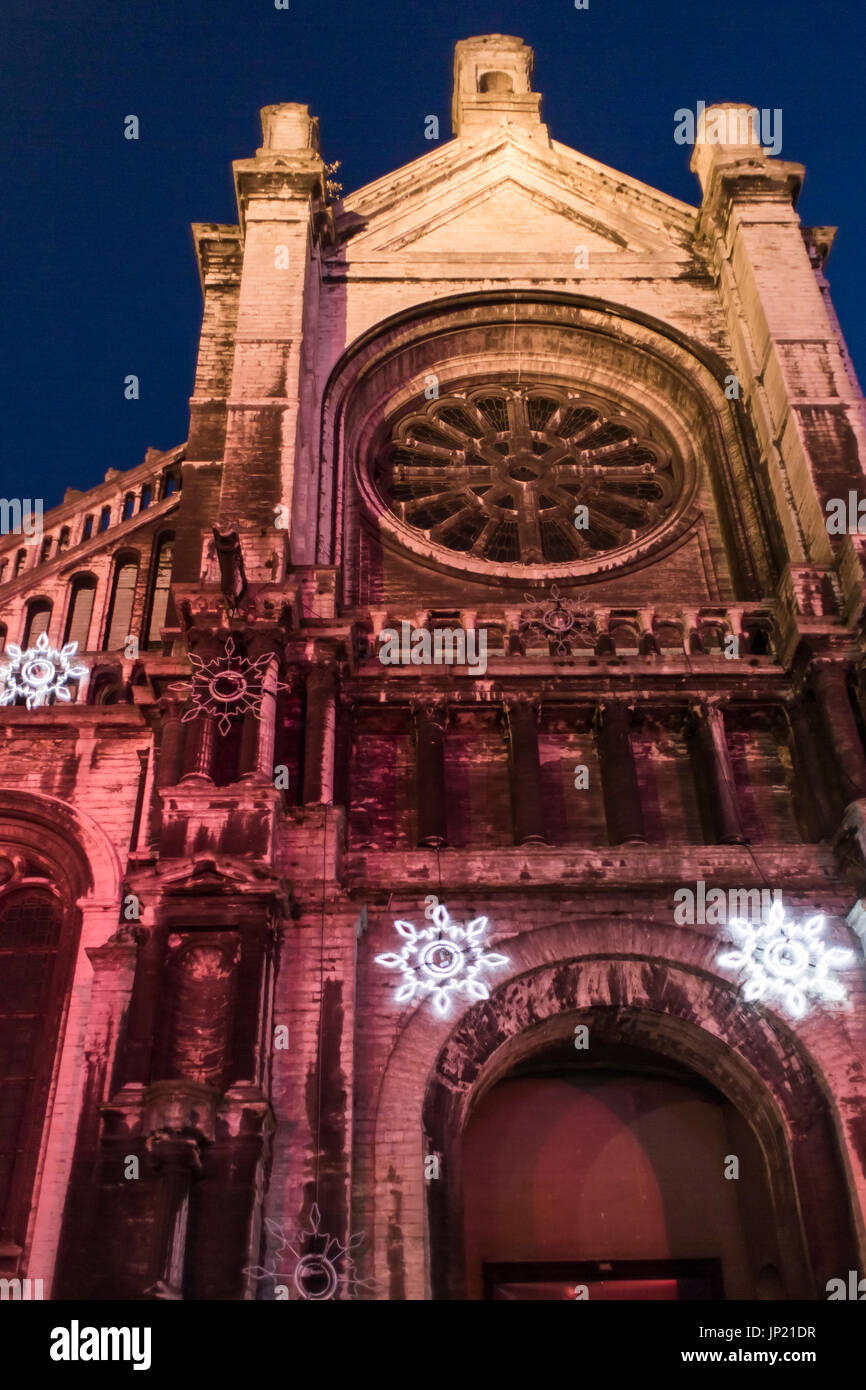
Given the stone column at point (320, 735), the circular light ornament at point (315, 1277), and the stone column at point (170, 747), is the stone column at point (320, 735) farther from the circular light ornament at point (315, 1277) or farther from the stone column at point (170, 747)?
the circular light ornament at point (315, 1277)

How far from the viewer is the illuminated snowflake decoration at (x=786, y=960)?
45.1ft

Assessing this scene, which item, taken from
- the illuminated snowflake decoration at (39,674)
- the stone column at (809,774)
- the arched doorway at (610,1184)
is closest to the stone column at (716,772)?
the stone column at (809,774)

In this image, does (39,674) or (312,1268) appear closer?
(312,1268)

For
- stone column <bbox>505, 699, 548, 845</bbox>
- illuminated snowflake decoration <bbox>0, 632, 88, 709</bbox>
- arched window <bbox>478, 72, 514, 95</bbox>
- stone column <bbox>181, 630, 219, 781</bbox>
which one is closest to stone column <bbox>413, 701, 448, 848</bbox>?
stone column <bbox>505, 699, 548, 845</bbox>

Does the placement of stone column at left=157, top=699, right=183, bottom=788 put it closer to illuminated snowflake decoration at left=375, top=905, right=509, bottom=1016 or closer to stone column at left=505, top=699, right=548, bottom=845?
illuminated snowflake decoration at left=375, top=905, right=509, bottom=1016

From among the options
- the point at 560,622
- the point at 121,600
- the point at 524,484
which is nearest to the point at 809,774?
the point at 560,622

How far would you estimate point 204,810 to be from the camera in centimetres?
1422

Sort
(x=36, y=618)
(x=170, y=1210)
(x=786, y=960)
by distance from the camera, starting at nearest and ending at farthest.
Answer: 1. (x=170, y=1210)
2. (x=786, y=960)
3. (x=36, y=618)

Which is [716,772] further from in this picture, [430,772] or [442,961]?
[442,961]

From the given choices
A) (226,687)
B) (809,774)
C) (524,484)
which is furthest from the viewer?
(524,484)

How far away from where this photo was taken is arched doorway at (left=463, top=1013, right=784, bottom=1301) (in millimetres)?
14461

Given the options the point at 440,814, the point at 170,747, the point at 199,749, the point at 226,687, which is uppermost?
the point at 226,687

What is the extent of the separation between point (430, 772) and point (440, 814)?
23.4 inches

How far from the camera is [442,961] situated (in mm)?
13984
